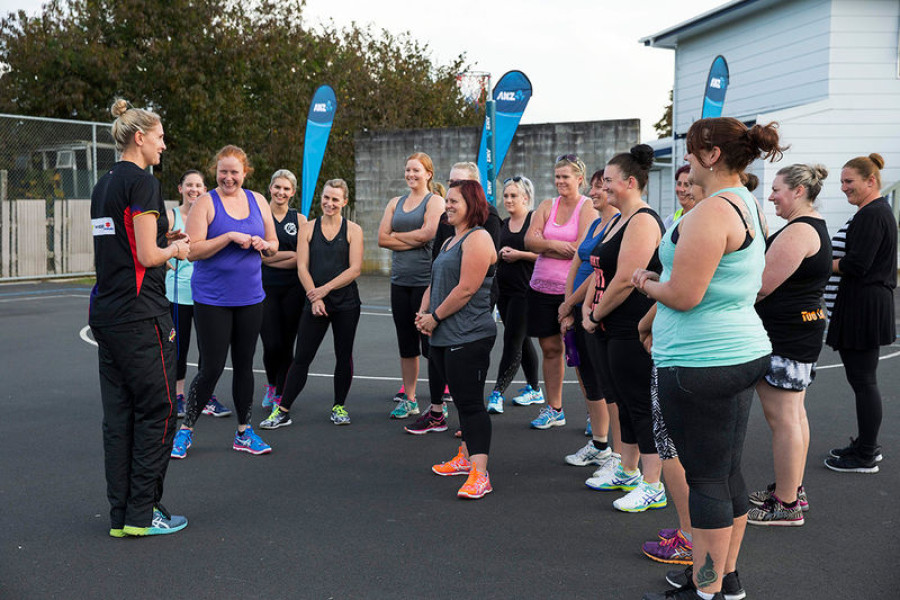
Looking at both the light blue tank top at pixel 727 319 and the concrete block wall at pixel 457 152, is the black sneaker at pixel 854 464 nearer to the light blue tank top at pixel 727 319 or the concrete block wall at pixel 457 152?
the light blue tank top at pixel 727 319

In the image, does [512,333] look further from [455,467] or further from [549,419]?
[455,467]

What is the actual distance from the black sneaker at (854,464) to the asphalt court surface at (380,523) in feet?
0.24

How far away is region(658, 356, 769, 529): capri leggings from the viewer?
2.93 meters

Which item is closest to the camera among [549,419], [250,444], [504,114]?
[250,444]

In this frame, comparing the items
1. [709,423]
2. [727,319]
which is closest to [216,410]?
[709,423]

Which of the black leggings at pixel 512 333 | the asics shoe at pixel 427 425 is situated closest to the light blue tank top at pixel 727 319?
the asics shoe at pixel 427 425

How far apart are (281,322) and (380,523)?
2749 mm

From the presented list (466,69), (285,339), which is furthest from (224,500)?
(466,69)

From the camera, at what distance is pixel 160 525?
13.4ft

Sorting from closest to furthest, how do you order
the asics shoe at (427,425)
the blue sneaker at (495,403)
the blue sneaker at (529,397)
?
the asics shoe at (427,425) < the blue sneaker at (495,403) < the blue sneaker at (529,397)

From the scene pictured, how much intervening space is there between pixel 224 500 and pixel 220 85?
18.3m

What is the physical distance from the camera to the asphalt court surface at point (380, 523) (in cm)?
351

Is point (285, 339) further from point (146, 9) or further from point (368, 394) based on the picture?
point (146, 9)

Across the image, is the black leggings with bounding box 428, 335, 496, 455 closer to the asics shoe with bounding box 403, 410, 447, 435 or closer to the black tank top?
the asics shoe with bounding box 403, 410, 447, 435
